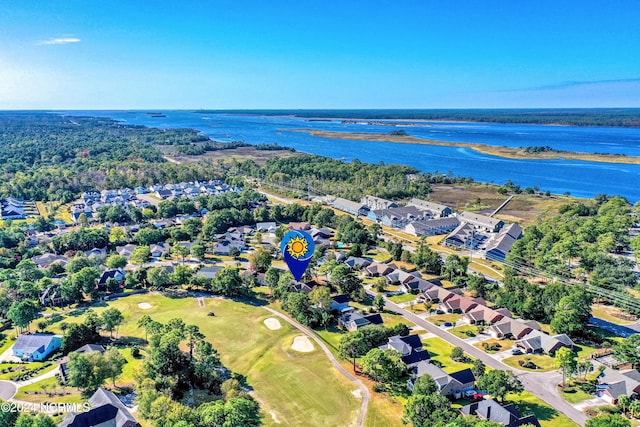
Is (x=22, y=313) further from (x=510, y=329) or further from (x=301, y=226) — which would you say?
(x=510, y=329)

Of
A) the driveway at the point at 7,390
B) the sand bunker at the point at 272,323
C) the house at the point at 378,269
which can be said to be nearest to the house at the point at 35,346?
the driveway at the point at 7,390

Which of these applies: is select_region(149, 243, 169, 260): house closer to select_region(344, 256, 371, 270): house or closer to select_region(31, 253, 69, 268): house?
select_region(31, 253, 69, 268): house

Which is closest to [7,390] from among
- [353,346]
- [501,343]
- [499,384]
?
[353,346]

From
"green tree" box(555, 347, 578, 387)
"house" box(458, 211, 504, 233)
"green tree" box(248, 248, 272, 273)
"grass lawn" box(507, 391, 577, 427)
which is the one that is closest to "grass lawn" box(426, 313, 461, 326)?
"green tree" box(555, 347, 578, 387)

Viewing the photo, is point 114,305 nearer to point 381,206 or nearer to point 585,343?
point 585,343

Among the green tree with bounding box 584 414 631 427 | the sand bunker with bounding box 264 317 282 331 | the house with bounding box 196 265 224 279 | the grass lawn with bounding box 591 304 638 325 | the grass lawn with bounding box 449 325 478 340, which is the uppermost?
the green tree with bounding box 584 414 631 427

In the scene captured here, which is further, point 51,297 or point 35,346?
point 51,297

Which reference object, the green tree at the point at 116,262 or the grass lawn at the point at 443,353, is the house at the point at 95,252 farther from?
the grass lawn at the point at 443,353
